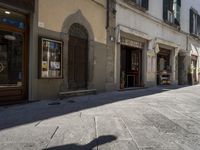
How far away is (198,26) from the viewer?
2622 cm

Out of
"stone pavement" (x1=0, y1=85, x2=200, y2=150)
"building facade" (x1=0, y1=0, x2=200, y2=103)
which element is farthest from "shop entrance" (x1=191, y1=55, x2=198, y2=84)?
"stone pavement" (x1=0, y1=85, x2=200, y2=150)

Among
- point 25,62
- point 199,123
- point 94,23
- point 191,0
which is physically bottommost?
point 199,123

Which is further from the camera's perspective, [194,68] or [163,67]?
[194,68]

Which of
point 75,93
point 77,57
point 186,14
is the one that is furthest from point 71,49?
point 186,14

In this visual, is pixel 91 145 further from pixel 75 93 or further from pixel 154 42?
pixel 154 42

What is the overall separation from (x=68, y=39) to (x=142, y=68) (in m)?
7.37

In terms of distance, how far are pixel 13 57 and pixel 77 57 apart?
296 cm

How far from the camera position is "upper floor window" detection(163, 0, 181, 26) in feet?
62.7

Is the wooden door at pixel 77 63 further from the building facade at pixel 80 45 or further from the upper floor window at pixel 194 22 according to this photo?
the upper floor window at pixel 194 22

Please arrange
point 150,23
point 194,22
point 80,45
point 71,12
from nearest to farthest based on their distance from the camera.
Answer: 1. point 71,12
2. point 80,45
3. point 150,23
4. point 194,22

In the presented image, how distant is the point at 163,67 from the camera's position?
20188 mm

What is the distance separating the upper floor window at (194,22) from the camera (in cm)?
2414

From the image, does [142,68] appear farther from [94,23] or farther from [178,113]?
[178,113]

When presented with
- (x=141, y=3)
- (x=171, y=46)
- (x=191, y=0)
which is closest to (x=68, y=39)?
(x=141, y=3)
